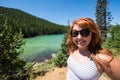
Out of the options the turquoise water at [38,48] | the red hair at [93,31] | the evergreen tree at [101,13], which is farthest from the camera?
the evergreen tree at [101,13]

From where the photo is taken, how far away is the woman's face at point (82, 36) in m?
2.46

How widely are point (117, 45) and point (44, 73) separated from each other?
641cm

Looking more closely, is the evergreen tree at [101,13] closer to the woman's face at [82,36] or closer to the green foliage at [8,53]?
the green foliage at [8,53]

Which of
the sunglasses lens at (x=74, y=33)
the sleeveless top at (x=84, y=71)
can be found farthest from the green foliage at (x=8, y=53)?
the sleeveless top at (x=84, y=71)

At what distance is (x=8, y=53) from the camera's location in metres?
12.7

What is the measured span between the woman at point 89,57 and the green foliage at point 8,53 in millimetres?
10343

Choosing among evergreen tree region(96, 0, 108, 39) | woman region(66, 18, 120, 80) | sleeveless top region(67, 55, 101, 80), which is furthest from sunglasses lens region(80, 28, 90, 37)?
evergreen tree region(96, 0, 108, 39)

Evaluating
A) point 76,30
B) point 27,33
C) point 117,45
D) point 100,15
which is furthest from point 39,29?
point 76,30

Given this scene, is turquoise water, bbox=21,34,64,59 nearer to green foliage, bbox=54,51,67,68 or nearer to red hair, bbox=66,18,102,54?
green foliage, bbox=54,51,67,68

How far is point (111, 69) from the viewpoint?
82.4 inches

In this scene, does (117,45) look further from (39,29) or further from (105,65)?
(39,29)

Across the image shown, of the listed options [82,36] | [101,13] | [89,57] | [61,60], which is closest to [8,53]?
[61,60]

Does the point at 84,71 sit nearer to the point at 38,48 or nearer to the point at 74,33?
the point at 74,33

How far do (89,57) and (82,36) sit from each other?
26 cm
